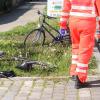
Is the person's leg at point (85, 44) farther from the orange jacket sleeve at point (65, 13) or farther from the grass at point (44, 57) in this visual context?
the grass at point (44, 57)

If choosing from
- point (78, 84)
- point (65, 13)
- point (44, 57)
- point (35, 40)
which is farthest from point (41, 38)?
point (78, 84)

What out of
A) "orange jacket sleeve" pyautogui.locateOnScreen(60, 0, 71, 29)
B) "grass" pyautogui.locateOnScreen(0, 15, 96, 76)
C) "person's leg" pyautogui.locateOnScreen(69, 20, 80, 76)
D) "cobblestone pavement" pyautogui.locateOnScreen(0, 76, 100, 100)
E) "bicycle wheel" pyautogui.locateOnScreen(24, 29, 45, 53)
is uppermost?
"orange jacket sleeve" pyautogui.locateOnScreen(60, 0, 71, 29)

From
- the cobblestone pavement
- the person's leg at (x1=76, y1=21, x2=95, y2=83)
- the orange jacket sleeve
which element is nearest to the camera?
the cobblestone pavement

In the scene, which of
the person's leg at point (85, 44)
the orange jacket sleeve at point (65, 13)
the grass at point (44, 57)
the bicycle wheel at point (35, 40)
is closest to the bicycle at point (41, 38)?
the bicycle wheel at point (35, 40)

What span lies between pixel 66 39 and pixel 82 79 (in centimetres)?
446

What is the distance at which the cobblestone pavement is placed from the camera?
7.32 m

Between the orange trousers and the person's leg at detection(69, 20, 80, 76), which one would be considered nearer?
the orange trousers

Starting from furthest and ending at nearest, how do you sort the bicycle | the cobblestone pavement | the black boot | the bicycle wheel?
the bicycle → the bicycle wheel → the black boot → the cobblestone pavement

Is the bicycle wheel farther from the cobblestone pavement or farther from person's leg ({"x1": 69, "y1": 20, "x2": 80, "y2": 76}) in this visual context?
person's leg ({"x1": 69, "y1": 20, "x2": 80, "y2": 76})

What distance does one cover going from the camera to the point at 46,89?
25.4 ft

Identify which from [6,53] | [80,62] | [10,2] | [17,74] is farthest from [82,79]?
[10,2]

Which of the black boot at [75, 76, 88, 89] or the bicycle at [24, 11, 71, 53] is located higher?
the black boot at [75, 76, 88, 89]

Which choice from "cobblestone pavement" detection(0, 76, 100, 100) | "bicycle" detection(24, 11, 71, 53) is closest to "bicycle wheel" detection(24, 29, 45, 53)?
"bicycle" detection(24, 11, 71, 53)

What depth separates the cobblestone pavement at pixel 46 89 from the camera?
24.0 feet
